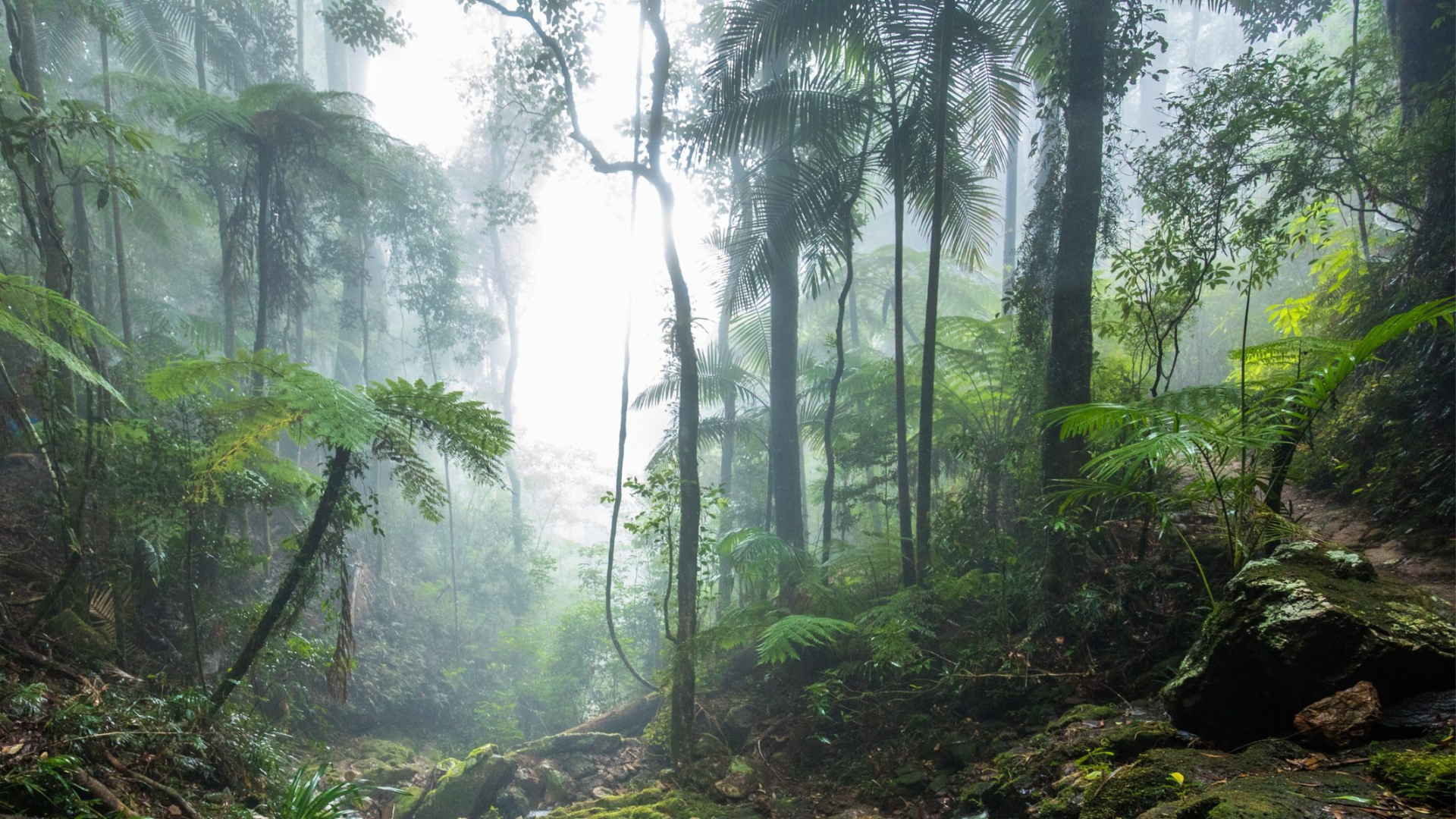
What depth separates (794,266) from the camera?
10852 millimetres

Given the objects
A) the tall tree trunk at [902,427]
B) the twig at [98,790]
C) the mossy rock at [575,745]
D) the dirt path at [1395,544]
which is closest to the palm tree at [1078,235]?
the tall tree trunk at [902,427]

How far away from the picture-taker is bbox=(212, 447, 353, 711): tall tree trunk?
14.1ft

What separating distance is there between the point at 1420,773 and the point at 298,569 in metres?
5.48

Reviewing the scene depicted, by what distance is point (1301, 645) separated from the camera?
105 inches

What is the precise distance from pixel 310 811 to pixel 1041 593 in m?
4.74

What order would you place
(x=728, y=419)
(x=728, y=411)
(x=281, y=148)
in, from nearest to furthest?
(x=281, y=148) → (x=728, y=419) → (x=728, y=411)

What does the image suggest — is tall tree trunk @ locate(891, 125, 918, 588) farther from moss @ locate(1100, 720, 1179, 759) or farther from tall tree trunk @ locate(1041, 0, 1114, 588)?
moss @ locate(1100, 720, 1179, 759)

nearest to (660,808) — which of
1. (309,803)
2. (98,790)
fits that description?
(309,803)

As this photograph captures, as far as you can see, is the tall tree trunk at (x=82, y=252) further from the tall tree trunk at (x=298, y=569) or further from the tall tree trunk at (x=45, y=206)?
the tall tree trunk at (x=298, y=569)

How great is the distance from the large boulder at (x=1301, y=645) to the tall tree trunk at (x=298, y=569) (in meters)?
4.81

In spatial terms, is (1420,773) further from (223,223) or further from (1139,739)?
(223,223)

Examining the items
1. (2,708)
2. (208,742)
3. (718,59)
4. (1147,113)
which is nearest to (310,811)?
(208,742)

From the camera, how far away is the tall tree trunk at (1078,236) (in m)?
5.43

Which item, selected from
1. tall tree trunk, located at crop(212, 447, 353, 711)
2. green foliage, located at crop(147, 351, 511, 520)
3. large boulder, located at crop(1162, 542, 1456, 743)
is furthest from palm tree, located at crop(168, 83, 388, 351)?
large boulder, located at crop(1162, 542, 1456, 743)
